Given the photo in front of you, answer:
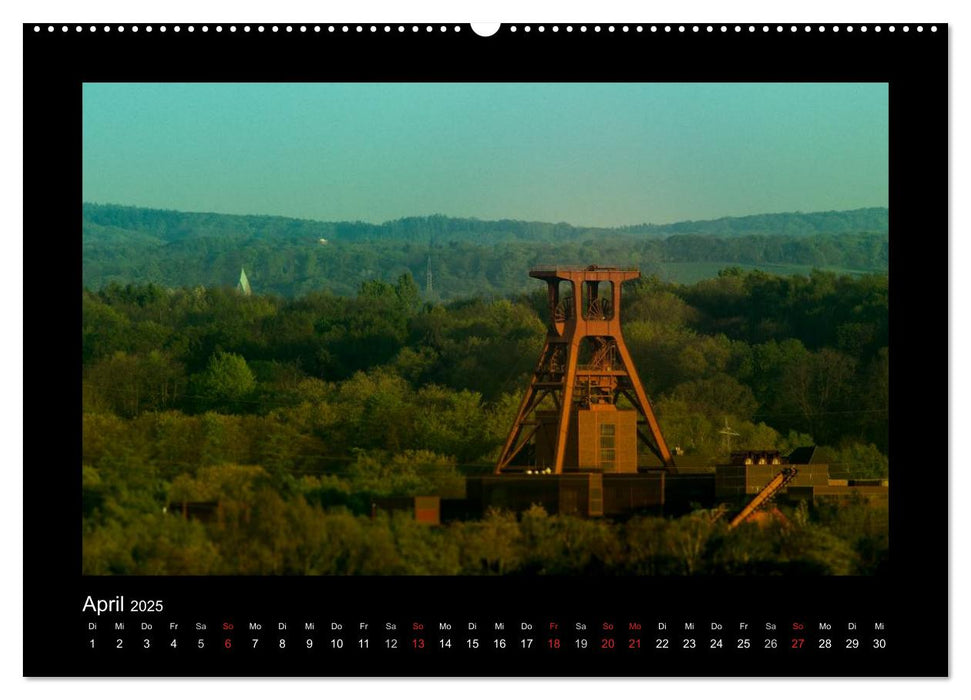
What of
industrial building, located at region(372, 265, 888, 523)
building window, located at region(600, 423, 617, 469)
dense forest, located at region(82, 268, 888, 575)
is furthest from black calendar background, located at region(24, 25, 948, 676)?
building window, located at region(600, 423, 617, 469)

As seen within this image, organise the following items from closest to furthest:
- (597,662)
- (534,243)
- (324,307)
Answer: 1. (597,662)
2. (534,243)
3. (324,307)

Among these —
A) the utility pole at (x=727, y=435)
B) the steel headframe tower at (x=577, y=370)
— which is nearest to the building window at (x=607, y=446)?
the steel headframe tower at (x=577, y=370)

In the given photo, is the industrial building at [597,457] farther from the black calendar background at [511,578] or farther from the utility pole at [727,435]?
the black calendar background at [511,578]

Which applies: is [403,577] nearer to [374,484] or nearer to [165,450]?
[374,484]

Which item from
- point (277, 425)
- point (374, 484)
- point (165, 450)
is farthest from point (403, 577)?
point (277, 425)

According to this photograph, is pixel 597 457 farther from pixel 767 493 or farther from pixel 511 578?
pixel 511 578

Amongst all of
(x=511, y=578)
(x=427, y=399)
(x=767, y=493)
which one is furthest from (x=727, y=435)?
(x=511, y=578)
